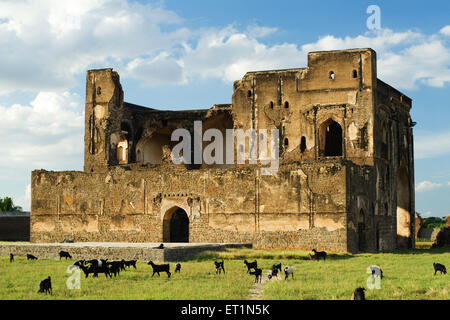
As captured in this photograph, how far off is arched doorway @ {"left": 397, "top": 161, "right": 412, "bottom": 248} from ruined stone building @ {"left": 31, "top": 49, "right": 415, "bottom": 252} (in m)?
0.68

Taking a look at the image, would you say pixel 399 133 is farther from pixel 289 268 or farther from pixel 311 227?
pixel 289 268

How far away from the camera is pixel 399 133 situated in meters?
35.7

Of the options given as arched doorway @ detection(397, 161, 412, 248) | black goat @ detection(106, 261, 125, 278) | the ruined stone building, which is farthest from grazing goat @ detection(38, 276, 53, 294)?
arched doorway @ detection(397, 161, 412, 248)

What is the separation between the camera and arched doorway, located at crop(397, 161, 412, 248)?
1464 inches

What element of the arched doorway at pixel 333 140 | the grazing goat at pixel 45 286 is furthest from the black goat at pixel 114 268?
the arched doorway at pixel 333 140

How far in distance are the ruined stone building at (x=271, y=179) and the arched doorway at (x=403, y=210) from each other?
26.9 inches

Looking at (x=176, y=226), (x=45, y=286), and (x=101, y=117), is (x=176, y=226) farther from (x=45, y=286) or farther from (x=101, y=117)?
(x=45, y=286)

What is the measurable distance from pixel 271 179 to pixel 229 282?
1255 cm

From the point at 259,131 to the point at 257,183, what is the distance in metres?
5.40

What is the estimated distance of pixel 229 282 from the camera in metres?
15.5

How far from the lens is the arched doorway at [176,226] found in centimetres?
2989

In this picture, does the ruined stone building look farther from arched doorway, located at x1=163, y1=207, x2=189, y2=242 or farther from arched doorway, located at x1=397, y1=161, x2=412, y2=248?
arched doorway, located at x1=397, y1=161, x2=412, y2=248

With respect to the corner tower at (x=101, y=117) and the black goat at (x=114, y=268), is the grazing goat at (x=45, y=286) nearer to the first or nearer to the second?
the black goat at (x=114, y=268)
